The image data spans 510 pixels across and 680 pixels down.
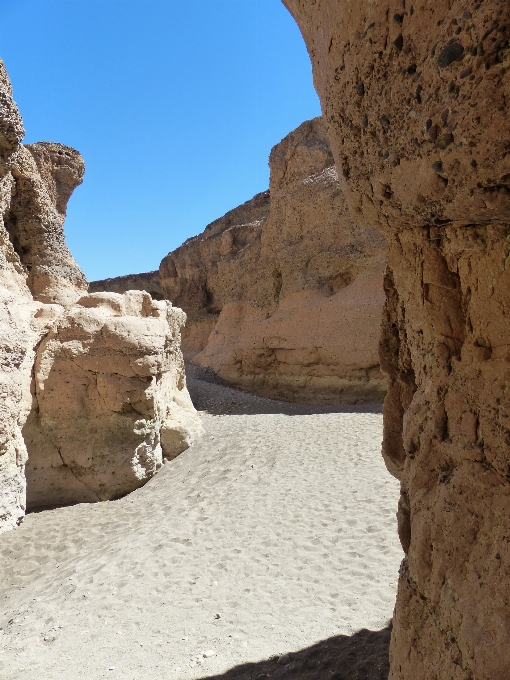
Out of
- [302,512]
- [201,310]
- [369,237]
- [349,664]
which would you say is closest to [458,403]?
[349,664]

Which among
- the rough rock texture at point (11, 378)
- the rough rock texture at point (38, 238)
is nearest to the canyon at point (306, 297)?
the rough rock texture at point (38, 238)

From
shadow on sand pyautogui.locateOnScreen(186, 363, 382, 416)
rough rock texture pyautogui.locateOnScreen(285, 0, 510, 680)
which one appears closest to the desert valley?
rough rock texture pyautogui.locateOnScreen(285, 0, 510, 680)

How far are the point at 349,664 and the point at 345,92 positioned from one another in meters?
Result: 3.22

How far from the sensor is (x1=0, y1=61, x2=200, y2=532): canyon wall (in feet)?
19.0

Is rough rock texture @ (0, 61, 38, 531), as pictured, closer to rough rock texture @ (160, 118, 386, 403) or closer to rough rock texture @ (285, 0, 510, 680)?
rough rock texture @ (285, 0, 510, 680)

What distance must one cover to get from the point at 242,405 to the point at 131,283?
21.8 metres

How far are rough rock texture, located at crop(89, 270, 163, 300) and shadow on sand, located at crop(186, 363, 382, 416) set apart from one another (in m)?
17.8

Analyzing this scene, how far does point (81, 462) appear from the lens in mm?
6918

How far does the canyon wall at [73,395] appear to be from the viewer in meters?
5.79

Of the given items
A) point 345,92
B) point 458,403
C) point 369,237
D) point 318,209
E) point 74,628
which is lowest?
point 74,628

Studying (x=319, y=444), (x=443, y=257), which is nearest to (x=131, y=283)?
(x=319, y=444)

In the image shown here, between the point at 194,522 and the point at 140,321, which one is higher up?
the point at 140,321

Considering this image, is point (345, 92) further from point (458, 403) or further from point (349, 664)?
point (349, 664)

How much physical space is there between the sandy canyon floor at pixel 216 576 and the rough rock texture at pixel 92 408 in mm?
379
